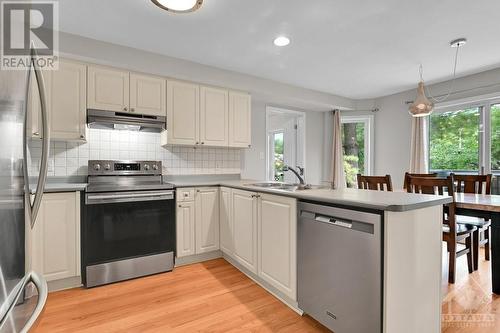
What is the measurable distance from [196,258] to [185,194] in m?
0.78

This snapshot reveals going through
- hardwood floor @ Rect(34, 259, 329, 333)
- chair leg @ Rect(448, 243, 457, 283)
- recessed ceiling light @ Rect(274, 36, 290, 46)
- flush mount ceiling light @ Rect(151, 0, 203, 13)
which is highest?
recessed ceiling light @ Rect(274, 36, 290, 46)

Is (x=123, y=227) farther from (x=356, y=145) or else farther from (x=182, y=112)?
(x=356, y=145)

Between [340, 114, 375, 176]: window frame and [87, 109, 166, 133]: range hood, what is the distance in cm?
358

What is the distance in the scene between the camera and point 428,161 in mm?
4168

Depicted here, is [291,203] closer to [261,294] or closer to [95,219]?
[261,294]

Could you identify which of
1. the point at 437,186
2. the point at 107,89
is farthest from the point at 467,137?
the point at 107,89

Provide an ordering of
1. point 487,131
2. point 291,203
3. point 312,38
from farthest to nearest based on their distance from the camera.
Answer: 1. point 487,131
2. point 312,38
3. point 291,203

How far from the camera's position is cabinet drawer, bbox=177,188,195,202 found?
109 inches

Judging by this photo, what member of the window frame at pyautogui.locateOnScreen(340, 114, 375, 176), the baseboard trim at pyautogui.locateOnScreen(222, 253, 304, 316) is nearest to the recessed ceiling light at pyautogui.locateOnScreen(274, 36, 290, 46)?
the baseboard trim at pyautogui.locateOnScreen(222, 253, 304, 316)

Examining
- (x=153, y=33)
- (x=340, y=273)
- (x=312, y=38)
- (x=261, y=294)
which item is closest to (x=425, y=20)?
(x=312, y=38)

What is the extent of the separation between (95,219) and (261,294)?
1.64 meters

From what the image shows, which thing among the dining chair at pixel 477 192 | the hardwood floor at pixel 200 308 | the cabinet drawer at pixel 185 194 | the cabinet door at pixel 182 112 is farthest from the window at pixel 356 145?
the cabinet drawer at pixel 185 194

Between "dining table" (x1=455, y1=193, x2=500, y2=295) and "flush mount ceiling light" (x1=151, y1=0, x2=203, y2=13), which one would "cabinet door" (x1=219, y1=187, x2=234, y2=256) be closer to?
"flush mount ceiling light" (x1=151, y1=0, x2=203, y2=13)

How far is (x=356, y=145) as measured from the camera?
198 inches
